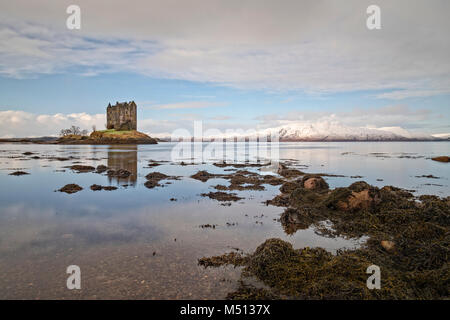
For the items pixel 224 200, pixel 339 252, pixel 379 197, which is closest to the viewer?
pixel 339 252

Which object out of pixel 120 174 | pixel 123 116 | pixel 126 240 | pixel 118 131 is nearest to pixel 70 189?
pixel 120 174

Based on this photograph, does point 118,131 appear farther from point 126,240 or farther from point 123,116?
point 126,240

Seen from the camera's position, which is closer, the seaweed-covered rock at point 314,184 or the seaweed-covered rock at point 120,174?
the seaweed-covered rock at point 314,184

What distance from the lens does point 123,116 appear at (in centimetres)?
16438

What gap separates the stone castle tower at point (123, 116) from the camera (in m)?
164

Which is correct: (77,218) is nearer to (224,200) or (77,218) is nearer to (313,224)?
(224,200)

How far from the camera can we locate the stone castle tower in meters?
164

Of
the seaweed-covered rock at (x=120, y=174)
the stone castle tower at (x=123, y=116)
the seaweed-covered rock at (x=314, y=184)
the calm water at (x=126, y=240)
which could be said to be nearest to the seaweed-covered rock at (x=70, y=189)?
the calm water at (x=126, y=240)

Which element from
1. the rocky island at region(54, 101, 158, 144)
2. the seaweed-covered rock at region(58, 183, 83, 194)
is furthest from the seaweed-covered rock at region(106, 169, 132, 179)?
the rocky island at region(54, 101, 158, 144)

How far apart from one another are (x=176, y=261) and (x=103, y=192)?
13.0 m

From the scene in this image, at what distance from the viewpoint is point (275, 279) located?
6.73 metres

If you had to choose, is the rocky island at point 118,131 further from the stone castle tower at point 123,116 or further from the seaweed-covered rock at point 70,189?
the seaweed-covered rock at point 70,189

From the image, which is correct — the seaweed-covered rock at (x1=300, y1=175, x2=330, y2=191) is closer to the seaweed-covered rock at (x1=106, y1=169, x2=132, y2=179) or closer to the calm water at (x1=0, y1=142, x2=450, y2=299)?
the calm water at (x1=0, y1=142, x2=450, y2=299)
